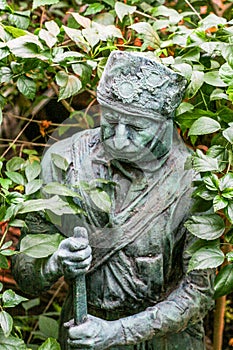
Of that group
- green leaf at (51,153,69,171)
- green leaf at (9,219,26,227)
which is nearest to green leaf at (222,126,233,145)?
green leaf at (51,153,69,171)

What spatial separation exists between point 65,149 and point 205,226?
1.14ft

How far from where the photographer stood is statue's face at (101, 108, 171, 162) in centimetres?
157

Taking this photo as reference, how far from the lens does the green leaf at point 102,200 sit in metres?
1.62

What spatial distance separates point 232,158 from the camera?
1649 mm

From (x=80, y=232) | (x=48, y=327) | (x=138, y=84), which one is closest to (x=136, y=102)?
(x=138, y=84)

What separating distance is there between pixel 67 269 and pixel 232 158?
15.8 inches

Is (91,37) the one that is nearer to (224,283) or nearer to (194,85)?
(194,85)

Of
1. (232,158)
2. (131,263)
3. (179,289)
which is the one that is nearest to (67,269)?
(131,263)

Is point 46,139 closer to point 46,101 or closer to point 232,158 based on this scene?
point 46,101

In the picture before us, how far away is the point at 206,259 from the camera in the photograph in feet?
5.16

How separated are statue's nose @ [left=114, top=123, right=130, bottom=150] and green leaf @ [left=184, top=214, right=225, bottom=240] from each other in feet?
0.65

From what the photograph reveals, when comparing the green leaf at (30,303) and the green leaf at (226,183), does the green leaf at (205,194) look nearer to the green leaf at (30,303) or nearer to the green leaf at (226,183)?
the green leaf at (226,183)

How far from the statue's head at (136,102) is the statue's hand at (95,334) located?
330 mm

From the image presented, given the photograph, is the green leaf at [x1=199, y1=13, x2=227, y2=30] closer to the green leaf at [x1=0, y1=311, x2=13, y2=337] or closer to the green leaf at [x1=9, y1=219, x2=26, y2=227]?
the green leaf at [x1=9, y1=219, x2=26, y2=227]
